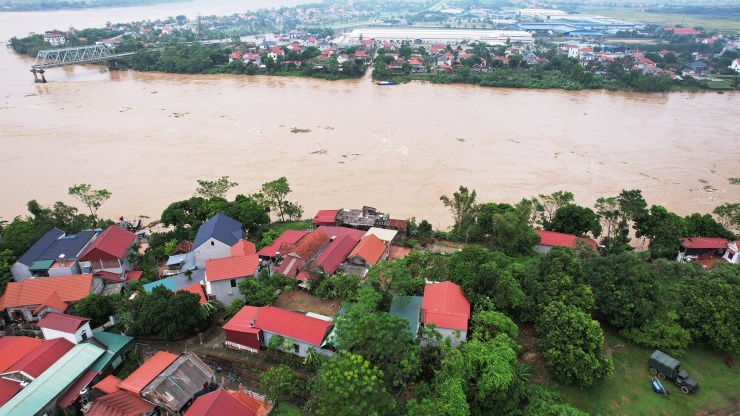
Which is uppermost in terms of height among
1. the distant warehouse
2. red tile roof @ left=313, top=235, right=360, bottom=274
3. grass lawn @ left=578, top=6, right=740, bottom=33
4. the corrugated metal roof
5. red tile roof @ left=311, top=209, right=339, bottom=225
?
grass lawn @ left=578, top=6, right=740, bottom=33

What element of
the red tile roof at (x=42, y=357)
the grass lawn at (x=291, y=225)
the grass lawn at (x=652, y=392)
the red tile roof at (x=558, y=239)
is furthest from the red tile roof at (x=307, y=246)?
the grass lawn at (x=652, y=392)

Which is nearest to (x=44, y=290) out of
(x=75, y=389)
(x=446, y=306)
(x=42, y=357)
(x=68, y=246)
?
(x=68, y=246)

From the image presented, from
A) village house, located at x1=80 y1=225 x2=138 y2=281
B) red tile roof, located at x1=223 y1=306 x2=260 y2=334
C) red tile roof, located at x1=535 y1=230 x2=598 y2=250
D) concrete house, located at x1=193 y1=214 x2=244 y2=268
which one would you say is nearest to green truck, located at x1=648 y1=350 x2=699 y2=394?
red tile roof, located at x1=535 y1=230 x2=598 y2=250

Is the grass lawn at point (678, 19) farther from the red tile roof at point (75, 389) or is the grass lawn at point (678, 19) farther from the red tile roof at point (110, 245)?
the red tile roof at point (75, 389)

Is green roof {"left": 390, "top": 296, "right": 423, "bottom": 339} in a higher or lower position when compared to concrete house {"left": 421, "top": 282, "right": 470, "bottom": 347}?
lower

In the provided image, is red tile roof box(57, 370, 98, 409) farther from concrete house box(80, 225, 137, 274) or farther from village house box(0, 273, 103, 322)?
concrete house box(80, 225, 137, 274)

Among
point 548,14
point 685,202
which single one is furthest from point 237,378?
point 548,14

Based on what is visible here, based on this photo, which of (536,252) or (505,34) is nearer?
(536,252)

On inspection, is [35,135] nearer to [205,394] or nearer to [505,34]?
[205,394]
